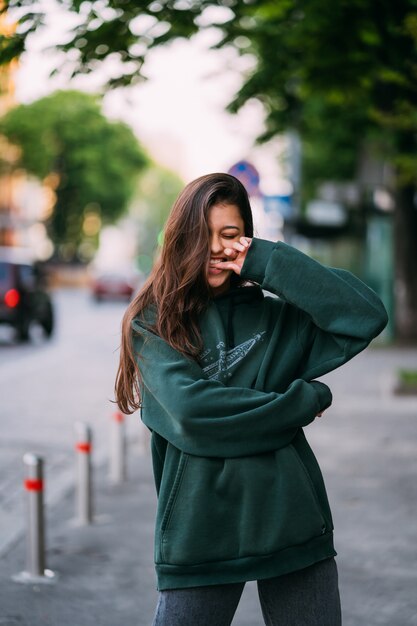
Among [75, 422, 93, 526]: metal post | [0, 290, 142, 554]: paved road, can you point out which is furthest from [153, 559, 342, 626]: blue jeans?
[75, 422, 93, 526]: metal post

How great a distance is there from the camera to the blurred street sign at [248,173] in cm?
1483

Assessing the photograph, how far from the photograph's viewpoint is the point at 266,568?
249 cm

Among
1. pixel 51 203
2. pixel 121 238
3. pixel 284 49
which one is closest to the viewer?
pixel 284 49

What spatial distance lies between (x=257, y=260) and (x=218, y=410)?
0.39m

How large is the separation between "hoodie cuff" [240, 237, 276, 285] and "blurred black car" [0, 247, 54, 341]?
20.8m

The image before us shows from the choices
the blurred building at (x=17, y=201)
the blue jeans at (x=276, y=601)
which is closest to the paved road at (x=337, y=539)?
the blue jeans at (x=276, y=601)

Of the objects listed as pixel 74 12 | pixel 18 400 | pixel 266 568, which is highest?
pixel 266 568

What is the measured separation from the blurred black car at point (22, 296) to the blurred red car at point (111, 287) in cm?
1960

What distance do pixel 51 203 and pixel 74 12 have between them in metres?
67.5

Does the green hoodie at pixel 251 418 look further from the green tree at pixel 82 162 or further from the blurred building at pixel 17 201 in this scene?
the green tree at pixel 82 162

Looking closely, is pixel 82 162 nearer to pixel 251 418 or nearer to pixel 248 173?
pixel 248 173

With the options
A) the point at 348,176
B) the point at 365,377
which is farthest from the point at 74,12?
the point at 348,176

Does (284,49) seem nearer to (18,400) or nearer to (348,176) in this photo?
(18,400)

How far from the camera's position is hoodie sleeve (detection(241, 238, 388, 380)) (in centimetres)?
259
